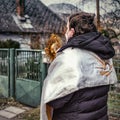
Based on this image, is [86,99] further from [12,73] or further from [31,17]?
[31,17]

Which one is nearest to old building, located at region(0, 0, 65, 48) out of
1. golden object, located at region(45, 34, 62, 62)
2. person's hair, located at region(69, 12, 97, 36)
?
golden object, located at region(45, 34, 62, 62)

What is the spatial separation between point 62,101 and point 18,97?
588 centimetres

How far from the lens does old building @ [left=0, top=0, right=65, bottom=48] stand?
22578 millimetres

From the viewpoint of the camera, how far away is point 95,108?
256cm

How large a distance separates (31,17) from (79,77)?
2296 cm

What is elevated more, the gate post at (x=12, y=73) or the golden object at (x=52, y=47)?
the golden object at (x=52, y=47)

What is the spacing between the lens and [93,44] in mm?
2557

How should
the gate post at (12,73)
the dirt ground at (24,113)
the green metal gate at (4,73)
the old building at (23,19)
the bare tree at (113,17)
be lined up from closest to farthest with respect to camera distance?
the dirt ground at (24,113)
the gate post at (12,73)
the green metal gate at (4,73)
the bare tree at (113,17)
the old building at (23,19)

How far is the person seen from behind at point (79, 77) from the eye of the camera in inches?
96.7

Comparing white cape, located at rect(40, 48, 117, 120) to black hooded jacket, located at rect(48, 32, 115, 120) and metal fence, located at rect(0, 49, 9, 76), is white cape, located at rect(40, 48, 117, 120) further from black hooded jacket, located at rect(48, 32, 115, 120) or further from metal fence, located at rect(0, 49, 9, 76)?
metal fence, located at rect(0, 49, 9, 76)

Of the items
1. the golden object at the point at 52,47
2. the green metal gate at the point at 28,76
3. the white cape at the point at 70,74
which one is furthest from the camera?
the green metal gate at the point at 28,76

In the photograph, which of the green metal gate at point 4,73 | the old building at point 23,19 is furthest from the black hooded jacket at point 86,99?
the old building at point 23,19

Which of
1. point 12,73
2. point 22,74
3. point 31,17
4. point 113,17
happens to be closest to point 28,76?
point 22,74

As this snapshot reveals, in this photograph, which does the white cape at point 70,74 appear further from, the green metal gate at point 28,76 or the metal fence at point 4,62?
the metal fence at point 4,62
